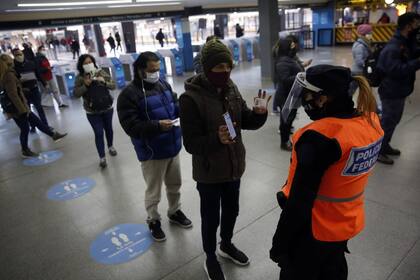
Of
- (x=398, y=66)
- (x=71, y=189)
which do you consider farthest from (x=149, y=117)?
(x=398, y=66)

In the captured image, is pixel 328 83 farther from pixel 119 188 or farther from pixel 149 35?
pixel 149 35

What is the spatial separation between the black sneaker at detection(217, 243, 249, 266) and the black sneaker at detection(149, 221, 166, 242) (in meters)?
0.61

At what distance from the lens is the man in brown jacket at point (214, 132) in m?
1.88

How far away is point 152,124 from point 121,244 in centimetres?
116

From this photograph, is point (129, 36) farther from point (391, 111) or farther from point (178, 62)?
point (391, 111)

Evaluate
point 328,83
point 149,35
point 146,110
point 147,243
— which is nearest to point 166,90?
point 146,110

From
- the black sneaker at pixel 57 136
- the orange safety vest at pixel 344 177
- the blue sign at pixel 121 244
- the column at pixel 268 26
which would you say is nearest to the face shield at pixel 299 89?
the orange safety vest at pixel 344 177

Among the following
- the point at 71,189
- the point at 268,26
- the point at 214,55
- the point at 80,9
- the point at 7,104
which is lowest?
the point at 71,189

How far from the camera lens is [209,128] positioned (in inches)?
76.4

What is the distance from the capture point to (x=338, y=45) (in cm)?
1792

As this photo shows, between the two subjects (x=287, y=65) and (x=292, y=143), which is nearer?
(x=292, y=143)

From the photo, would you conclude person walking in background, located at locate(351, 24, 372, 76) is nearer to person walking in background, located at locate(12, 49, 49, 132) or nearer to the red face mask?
the red face mask

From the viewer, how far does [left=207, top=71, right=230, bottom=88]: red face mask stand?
1886 millimetres

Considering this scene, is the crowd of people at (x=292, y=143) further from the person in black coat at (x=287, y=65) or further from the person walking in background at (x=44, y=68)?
the person walking in background at (x=44, y=68)
